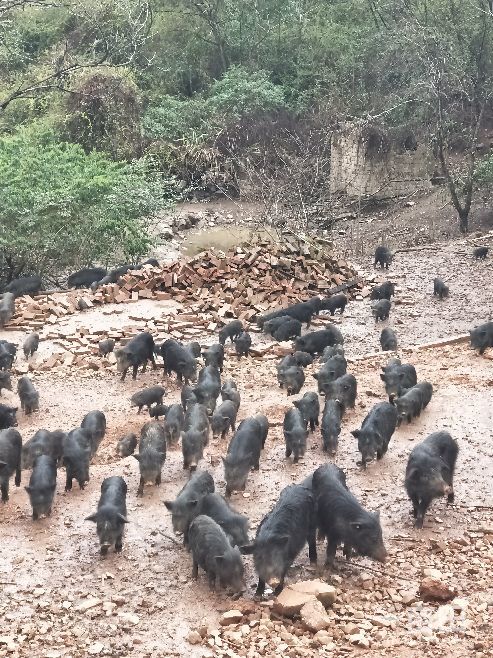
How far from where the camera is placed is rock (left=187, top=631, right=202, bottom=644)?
5.73 metres

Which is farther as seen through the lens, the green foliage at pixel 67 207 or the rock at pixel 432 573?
the green foliage at pixel 67 207

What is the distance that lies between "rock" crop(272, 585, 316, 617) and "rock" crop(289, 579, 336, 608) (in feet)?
0.17

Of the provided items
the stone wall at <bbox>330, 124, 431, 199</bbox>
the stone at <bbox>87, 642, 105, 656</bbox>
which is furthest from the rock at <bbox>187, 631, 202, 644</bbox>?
the stone wall at <bbox>330, 124, 431, 199</bbox>

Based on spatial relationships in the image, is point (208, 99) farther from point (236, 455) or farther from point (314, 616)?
point (314, 616)

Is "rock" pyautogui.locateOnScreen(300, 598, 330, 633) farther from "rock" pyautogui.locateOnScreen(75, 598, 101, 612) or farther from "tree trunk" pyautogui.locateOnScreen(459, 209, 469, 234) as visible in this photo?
"tree trunk" pyautogui.locateOnScreen(459, 209, 469, 234)

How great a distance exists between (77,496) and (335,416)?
2.99 m

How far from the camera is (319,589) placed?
607 centimetres

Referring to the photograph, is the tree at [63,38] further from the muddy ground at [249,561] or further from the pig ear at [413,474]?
the pig ear at [413,474]

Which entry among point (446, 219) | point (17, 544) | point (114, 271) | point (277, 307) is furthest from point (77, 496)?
point (446, 219)

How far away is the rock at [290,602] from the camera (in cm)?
587

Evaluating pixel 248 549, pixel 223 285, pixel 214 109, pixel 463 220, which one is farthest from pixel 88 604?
pixel 214 109

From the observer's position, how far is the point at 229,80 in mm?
35156

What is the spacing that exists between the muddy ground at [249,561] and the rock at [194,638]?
0.06m

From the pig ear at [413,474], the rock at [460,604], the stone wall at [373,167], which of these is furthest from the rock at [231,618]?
the stone wall at [373,167]
